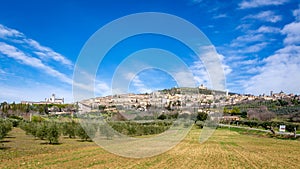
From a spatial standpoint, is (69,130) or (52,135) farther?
(69,130)

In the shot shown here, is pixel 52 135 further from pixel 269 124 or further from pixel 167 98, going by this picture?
pixel 269 124

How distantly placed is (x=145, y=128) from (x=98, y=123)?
1848cm

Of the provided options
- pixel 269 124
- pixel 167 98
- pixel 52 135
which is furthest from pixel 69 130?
pixel 269 124

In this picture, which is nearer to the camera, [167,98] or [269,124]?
[167,98]

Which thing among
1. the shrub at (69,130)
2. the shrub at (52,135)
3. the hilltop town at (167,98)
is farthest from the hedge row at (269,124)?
the shrub at (52,135)

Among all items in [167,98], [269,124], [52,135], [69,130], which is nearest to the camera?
[52,135]

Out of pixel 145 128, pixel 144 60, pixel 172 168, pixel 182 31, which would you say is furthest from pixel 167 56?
pixel 145 128

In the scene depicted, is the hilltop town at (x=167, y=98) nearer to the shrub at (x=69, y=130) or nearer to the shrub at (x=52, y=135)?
the shrub at (x=52, y=135)

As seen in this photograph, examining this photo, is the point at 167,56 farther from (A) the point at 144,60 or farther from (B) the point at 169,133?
(B) the point at 169,133

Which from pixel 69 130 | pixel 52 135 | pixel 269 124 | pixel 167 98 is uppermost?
pixel 167 98

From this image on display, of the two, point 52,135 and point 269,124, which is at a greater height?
point 52,135

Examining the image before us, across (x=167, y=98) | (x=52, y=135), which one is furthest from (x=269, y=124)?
(x=52, y=135)

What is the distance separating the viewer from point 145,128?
58438 millimetres

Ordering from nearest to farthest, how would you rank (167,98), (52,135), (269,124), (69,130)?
(52,135), (69,130), (167,98), (269,124)
